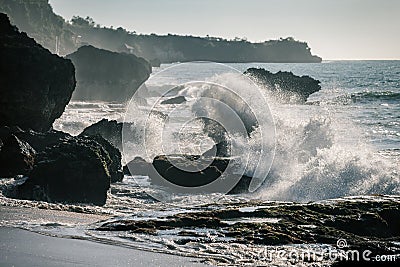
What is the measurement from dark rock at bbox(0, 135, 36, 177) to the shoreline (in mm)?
5700

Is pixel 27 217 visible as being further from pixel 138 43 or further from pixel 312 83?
pixel 138 43

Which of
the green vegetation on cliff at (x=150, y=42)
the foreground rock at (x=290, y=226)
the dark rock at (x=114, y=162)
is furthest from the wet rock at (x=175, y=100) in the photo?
the green vegetation on cliff at (x=150, y=42)

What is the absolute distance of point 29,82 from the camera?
781 inches

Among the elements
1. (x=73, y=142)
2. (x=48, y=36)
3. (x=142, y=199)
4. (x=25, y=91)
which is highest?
(x=48, y=36)

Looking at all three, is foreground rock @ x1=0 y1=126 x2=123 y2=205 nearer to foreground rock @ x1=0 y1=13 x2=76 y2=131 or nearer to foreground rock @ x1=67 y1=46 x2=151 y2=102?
foreground rock @ x1=0 y1=13 x2=76 y2=131

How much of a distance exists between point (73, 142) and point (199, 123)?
1562 centimetres

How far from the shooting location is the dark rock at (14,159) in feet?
47.8

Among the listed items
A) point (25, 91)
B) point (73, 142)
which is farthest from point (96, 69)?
point (73, 142)

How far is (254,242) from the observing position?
346 inches

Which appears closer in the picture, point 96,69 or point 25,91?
point 25,91

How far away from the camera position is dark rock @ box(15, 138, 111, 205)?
523 inches

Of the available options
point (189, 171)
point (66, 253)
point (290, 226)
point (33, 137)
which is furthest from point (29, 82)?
point (66, 253)

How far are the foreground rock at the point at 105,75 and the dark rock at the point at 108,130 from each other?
122 feet

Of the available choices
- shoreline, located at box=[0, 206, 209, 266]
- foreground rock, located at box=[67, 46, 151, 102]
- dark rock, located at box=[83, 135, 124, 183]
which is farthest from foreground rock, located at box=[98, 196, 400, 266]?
foreground rock, located at box=[67, 46, 151, 102]
